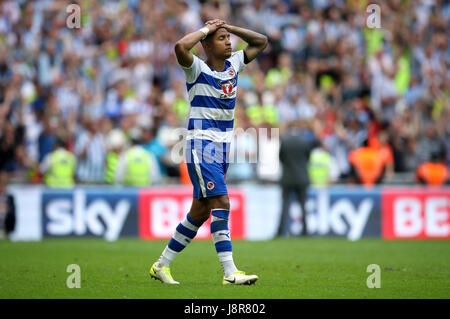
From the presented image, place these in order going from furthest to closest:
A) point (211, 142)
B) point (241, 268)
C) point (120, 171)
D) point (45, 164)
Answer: point (45, 164) → point (120, 171) → point (241, 268) → point (211, 142)

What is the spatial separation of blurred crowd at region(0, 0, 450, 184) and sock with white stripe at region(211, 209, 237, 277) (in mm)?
8730

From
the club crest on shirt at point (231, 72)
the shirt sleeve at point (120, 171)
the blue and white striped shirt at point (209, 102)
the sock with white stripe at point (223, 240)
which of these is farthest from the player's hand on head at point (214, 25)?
the shirt sleeve at point (120, 171)

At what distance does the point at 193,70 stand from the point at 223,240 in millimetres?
1852

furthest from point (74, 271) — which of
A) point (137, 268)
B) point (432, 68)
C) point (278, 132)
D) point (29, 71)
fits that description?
point (432, 68)

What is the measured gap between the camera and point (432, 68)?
21078mm

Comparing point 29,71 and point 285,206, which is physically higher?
point 29,71

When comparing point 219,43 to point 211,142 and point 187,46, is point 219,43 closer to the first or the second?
point 187,46

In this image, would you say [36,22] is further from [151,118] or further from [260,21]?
[260,21]

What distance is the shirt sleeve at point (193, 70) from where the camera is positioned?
835 cm

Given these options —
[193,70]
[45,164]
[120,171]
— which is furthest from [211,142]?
[45,164]

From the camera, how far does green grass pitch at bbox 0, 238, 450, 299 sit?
7.95m

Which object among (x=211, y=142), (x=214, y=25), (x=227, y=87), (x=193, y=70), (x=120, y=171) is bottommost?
(x=120, y=171)

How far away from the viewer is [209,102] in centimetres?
856
